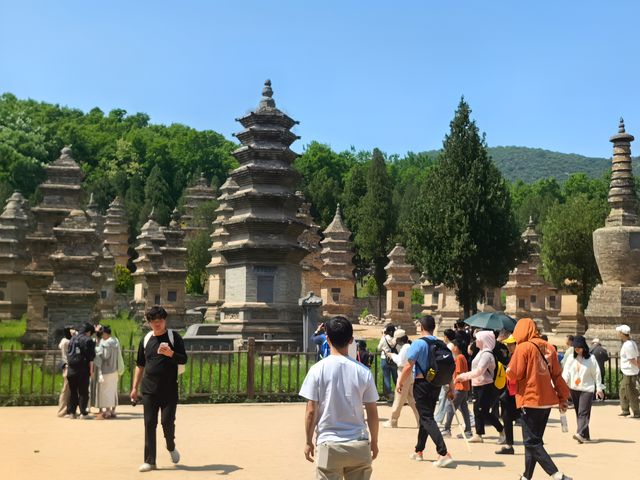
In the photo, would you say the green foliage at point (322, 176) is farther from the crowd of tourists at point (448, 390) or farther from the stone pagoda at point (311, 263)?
the crowd of tourists at point (448, 390)

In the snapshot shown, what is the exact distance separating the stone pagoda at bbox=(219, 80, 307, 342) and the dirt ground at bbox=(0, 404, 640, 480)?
13.4 metres

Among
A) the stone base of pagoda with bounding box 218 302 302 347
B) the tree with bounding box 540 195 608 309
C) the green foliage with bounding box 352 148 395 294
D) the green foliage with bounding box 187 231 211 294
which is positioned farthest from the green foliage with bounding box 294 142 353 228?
the stone base of pagoda with bounding box 218 302 302 347

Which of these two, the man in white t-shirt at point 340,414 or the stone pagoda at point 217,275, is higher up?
the stone pagoda at point 217,275

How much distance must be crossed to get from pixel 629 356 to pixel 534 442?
711 centimetres

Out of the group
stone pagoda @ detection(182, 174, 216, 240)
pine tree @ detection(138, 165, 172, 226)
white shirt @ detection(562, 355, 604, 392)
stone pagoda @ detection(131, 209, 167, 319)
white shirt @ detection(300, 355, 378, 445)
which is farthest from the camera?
pine tree @ detection(138, 165, 172, 226)

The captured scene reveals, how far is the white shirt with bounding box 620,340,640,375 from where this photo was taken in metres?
14.6

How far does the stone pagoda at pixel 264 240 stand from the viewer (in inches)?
1125

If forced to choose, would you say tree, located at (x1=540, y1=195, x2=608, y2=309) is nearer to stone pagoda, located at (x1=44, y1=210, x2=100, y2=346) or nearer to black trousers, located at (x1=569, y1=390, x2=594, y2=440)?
stone pagoda, located at (x1=44, y1=210, x2=100, y2=346)

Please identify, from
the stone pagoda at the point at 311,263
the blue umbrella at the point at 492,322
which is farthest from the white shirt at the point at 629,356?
the stone pagoda at the point at 311,263

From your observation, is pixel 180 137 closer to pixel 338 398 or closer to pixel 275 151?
pixel 275 151

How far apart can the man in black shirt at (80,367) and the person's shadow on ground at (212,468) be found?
5096 millimetres

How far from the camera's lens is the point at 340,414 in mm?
5777

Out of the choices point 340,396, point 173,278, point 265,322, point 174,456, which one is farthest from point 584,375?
point 173,278

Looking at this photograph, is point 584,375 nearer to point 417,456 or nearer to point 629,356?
point 629,356
